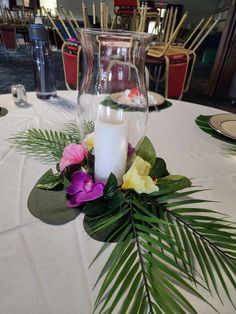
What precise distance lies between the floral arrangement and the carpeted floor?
230 cm

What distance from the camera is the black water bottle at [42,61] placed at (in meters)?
0.68

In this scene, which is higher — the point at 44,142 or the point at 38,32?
the point at 38,32

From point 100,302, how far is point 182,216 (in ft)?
0.47

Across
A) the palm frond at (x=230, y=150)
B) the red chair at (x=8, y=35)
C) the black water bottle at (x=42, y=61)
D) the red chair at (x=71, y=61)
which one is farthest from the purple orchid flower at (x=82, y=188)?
the red chair at (x=8, y=35)

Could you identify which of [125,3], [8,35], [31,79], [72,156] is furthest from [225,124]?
[8,35]

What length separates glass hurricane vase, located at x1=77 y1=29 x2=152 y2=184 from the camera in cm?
32

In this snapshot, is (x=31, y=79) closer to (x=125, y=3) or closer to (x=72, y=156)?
(x=125, y=3)

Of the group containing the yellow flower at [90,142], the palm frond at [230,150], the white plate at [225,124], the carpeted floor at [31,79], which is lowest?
the carpeted floor at [31,79]

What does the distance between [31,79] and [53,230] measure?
304 centimetres

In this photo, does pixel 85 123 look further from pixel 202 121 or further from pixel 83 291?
Result: pixel 202 121

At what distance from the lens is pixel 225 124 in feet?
2.03

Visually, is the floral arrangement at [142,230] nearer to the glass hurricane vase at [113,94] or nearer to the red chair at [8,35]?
the glass hurricane vase at [113,94]

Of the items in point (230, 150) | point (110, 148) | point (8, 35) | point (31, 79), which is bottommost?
point (31, 79)

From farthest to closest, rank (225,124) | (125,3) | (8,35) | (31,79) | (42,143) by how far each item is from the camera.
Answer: (8,35), (125,3), (31,79), (225,124), (42,143)
